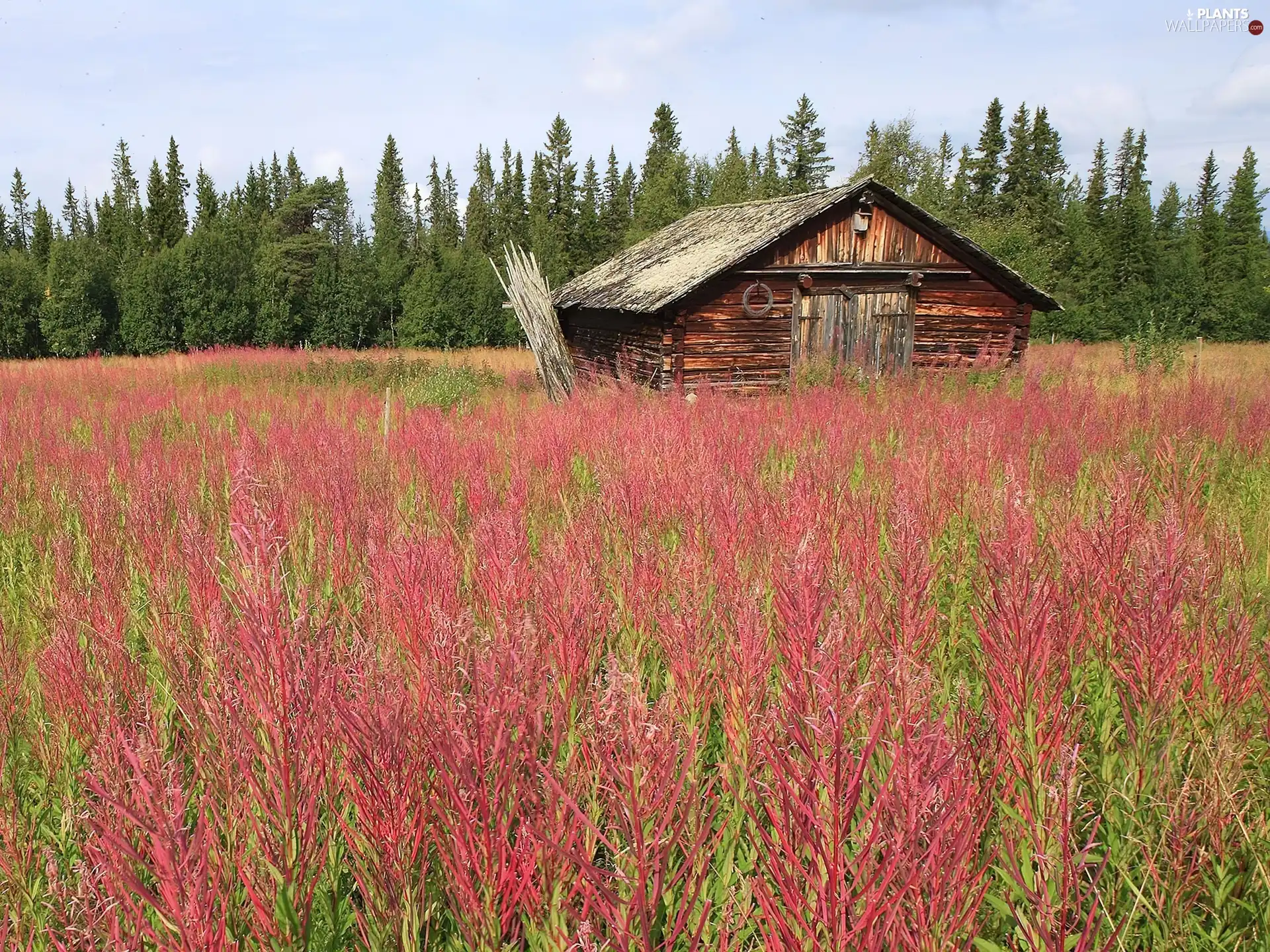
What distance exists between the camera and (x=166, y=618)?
3123mm

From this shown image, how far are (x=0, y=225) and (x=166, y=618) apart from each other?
305ft

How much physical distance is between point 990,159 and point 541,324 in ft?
170

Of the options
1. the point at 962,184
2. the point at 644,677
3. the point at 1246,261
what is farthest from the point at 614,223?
the point at 644,677

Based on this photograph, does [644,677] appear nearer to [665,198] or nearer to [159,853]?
[159,853]

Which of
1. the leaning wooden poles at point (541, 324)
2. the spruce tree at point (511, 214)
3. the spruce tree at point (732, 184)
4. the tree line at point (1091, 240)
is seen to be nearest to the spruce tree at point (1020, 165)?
the tree line at point (1091, 240)

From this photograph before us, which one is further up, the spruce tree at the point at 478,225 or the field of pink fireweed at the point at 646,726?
the spruce tree at the point at 478,225

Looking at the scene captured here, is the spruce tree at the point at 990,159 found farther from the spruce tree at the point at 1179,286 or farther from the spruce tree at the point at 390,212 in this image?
the spruce tree at the point at 390,212

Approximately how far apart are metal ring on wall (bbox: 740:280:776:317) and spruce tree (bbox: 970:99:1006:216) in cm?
4724

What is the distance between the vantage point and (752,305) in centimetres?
1517

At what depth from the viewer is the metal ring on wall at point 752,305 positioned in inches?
595

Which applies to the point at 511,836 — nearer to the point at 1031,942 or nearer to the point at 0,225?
the point at 1031,942

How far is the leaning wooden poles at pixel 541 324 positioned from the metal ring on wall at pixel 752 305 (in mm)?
3383

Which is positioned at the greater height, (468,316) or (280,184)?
(280,184)

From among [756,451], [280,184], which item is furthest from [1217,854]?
[280,184]
